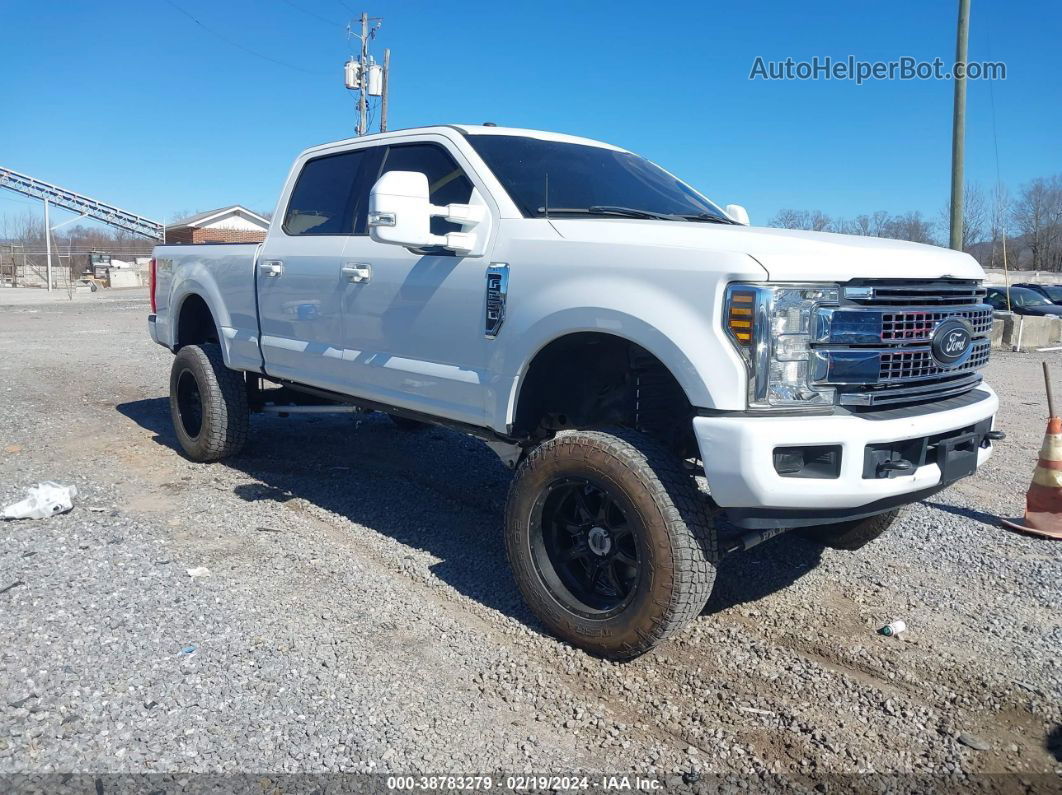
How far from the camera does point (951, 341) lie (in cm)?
324

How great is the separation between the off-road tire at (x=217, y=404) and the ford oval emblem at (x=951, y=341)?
15.2 feet

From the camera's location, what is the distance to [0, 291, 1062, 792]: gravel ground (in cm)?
272

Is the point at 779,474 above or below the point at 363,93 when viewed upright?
below

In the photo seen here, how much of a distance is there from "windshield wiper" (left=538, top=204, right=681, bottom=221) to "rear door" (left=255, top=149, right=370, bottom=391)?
1.37 m

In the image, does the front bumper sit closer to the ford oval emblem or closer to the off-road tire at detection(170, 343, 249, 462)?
the ford oval emblem

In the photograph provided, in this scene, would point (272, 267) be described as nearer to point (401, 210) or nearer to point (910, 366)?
point (401, 210)

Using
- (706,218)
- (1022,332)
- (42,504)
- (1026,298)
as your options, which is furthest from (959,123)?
(42,504)

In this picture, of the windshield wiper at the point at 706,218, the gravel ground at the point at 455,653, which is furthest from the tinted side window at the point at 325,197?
the windshield wiper at the point at 706,218

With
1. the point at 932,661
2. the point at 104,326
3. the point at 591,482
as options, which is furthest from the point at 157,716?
the point at 104,326

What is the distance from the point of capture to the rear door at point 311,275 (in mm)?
4797

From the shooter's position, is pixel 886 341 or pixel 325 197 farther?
pixel 325 197

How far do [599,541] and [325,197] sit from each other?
299 centimetres

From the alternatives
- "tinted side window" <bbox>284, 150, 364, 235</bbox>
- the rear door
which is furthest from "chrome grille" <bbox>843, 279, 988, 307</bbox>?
"tinted side window" <bbox>284, 150, 364, 235</bbox>

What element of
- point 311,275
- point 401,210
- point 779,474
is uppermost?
point 401,210
